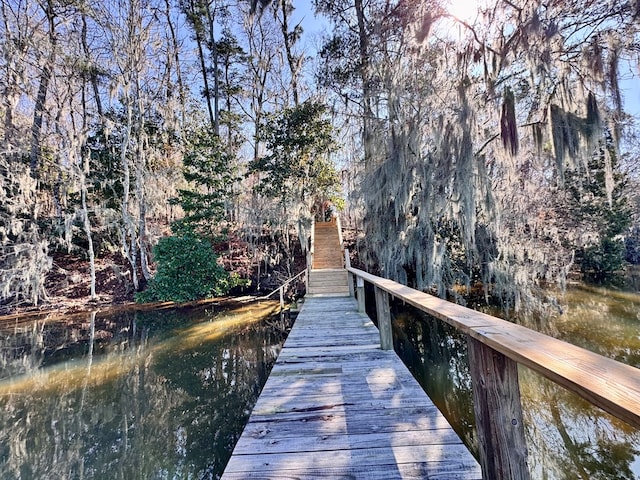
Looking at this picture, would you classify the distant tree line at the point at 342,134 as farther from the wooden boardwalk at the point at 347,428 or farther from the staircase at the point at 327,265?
the wooden boardwalk at the point at 347,428

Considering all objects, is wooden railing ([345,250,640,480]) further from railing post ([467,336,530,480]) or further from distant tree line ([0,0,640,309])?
distant tree line ([0,0,640,309])

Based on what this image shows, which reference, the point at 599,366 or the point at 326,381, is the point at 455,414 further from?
the point at 599,366

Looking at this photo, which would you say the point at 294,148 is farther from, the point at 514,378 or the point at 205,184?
the point at 514,378

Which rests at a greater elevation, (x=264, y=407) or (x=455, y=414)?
(x=264, y=407)

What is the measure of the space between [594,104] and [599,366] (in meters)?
5.89

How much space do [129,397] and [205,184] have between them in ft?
27.0

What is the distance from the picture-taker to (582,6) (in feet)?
18.1

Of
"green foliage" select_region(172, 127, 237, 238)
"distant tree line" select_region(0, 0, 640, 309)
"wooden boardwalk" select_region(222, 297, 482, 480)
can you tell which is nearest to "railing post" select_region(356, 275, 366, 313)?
"wooden boardwalk" select_region(222, 297, 482, 480)

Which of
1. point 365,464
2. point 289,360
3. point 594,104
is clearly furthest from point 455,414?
point 594,104

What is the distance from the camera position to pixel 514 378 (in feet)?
3.61

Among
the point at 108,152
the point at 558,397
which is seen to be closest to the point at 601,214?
the point at 558,397

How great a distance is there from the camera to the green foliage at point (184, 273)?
9.31 meters

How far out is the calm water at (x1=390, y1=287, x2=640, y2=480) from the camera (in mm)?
2670

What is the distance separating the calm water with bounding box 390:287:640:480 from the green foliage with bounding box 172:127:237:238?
708cm
